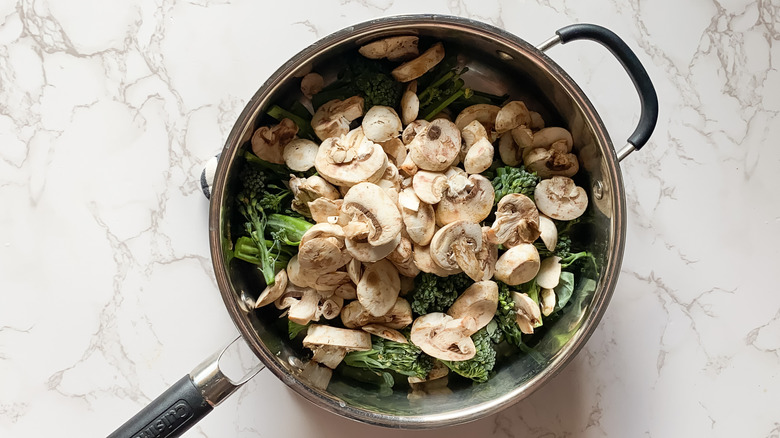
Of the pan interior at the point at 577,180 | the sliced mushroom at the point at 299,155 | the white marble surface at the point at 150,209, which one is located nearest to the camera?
the pan interior at the point at 577,180

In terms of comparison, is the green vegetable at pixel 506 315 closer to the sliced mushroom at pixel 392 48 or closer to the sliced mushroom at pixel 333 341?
the sliced mushroom at pixel 333 341

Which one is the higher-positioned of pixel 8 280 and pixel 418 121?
pixel 418 121

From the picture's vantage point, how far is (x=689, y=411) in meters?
1.25

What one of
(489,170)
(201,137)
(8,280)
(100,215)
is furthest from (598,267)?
(8,280)

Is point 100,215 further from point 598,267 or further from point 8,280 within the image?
point 598,267

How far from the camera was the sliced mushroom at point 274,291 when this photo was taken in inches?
40.4

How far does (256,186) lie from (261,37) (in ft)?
1.07

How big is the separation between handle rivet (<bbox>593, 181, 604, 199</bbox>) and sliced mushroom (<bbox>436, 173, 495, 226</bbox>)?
7.2 inches

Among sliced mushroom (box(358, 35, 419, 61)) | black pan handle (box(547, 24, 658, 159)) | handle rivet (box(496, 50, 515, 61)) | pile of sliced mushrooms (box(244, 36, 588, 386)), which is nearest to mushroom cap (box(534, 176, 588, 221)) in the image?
pile of sliced mushrooms (box(244, 36, 588, 386))

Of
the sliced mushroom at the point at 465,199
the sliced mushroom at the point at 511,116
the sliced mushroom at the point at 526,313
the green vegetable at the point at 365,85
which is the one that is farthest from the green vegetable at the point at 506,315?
the green vegetable at the point at 365,85

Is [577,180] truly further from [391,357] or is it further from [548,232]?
[391,357]

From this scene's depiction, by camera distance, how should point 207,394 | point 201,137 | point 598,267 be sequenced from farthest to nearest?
point 201,137 → point 598,267 → point 207,394

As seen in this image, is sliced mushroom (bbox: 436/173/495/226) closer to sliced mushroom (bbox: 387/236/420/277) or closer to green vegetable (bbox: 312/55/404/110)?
sliced mushroom (bbox: 387/236/420/277)

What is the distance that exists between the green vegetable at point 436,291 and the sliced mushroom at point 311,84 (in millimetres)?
356
